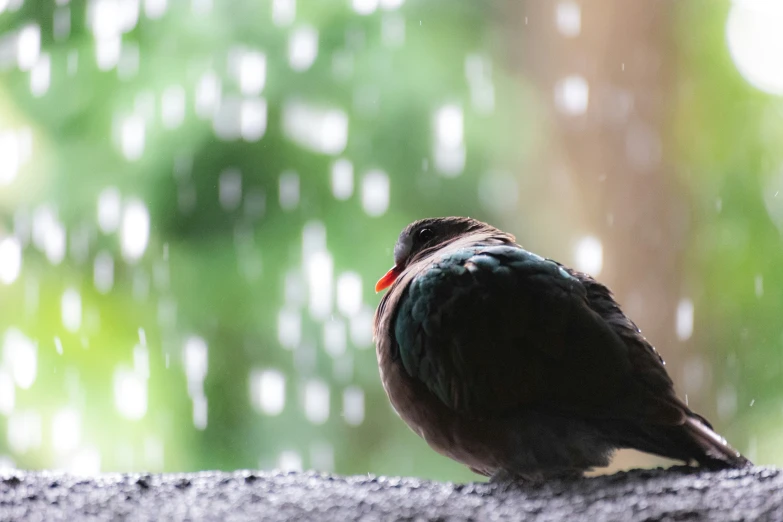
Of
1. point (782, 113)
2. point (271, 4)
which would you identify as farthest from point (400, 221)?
point (782, 113)

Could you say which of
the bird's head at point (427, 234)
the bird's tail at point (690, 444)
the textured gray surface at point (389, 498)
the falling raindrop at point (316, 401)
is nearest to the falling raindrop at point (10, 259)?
the falling raindrop at point (316, 401)

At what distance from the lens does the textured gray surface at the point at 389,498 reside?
0.85m

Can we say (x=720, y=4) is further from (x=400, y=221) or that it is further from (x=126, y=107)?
(x=126, y=107)

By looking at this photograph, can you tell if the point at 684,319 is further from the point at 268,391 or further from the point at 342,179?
the point at 268,391

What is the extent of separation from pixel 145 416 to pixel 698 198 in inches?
77.7

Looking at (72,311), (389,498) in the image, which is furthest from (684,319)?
(389,498)

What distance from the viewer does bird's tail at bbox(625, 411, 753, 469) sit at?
105 cm

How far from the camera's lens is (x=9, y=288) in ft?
7.86

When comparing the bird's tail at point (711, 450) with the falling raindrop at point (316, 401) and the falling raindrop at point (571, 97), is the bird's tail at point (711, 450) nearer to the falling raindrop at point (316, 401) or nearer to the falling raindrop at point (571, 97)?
the falling raindrop at point (316, 401)

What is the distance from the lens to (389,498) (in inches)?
36.8

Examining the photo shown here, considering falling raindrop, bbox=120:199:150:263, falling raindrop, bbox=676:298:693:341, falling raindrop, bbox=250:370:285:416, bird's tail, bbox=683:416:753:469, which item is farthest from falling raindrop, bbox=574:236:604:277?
bird's tail, bbox=683:416:753:469

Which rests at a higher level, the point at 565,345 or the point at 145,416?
the point at 565,345

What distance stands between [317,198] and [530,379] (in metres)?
1.58

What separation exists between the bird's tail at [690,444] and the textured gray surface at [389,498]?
27mm
